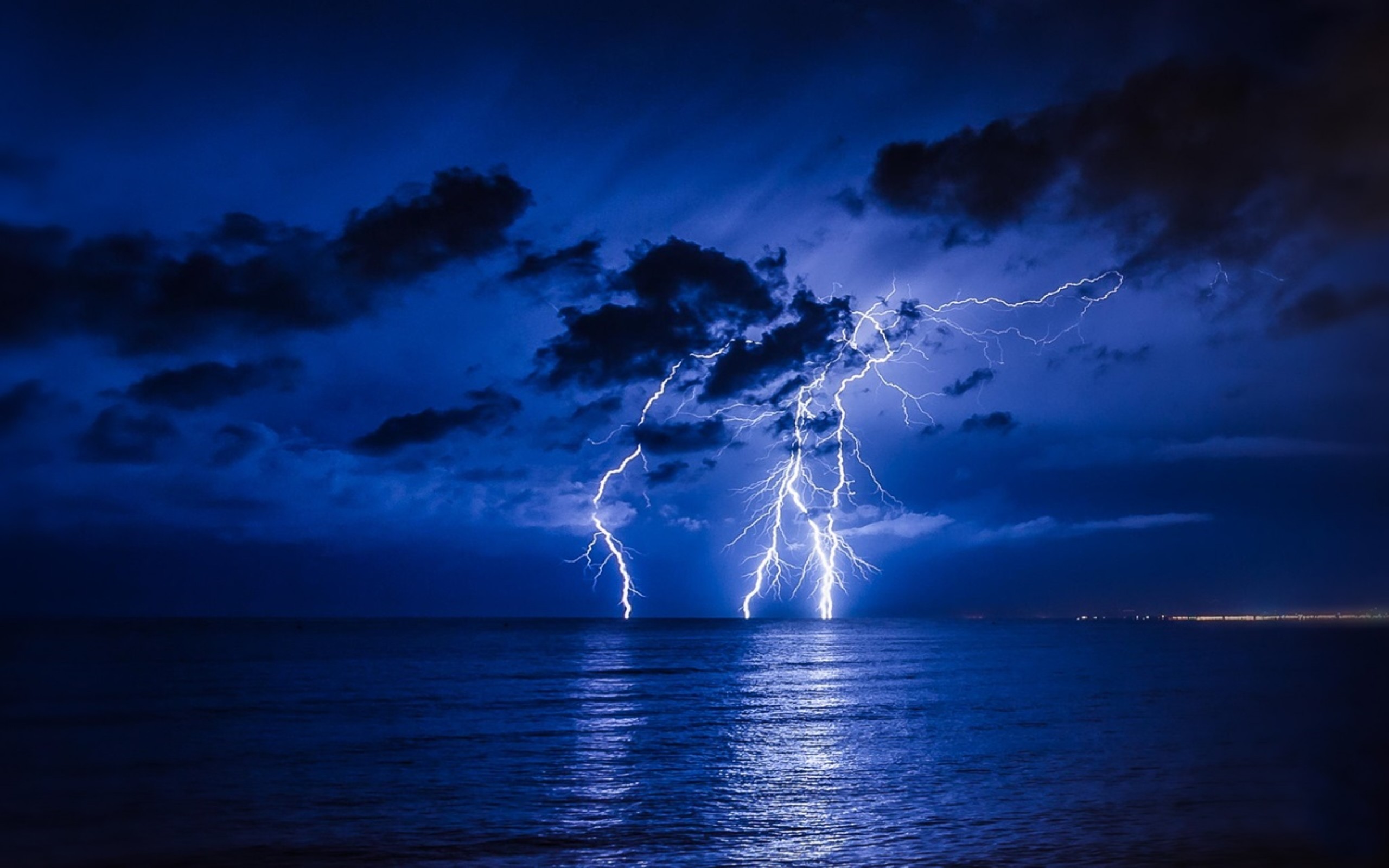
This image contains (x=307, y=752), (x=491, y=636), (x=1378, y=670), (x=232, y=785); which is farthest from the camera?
(x=491, y=636)

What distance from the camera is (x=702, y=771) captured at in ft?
64.4

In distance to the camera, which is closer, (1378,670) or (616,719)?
(616,719)

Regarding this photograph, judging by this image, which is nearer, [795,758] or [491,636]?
[795,758]

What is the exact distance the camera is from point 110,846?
1373cm

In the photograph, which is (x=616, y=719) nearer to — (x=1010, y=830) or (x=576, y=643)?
(x=1010, y=830)

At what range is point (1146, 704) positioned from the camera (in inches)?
1251

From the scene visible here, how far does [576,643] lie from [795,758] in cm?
8127

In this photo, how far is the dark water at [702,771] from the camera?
13453 millimetres

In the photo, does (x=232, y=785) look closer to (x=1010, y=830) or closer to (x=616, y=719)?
(x=616, y=719)

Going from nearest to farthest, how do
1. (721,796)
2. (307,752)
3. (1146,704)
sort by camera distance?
(721,796), (307,752), (1146,704)

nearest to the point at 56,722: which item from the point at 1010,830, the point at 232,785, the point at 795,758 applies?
the point at 232,785

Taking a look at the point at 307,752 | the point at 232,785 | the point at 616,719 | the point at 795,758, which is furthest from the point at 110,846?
the point at 616,719

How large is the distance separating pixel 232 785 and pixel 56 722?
49.1 feet

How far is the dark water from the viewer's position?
13.5m
